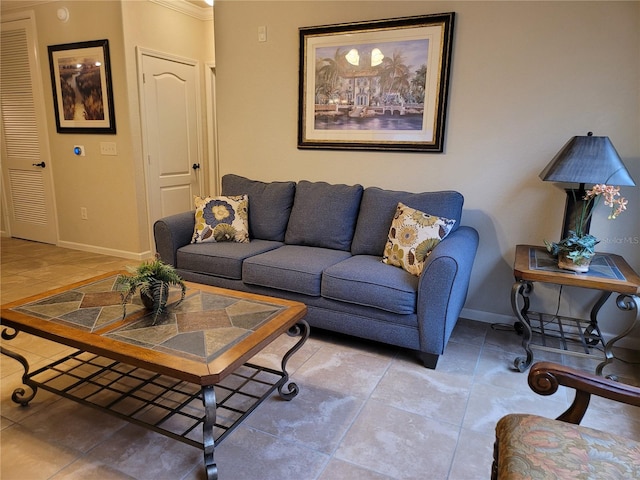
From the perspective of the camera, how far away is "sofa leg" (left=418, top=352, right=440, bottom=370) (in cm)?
229

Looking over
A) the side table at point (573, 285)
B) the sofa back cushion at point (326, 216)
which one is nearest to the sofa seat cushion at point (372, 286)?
the sofa back cushion at point (326, 216)

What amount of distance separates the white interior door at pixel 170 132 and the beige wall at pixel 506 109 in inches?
51.6

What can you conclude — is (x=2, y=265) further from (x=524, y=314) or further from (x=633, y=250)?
(x=633, y=250)

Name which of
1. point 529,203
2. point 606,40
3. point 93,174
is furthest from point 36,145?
point 606,40

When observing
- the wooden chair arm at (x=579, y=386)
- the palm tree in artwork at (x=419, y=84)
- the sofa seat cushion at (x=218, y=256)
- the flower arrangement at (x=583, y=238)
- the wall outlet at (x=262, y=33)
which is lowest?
the sofa seat cushion at (x=218, y=256)

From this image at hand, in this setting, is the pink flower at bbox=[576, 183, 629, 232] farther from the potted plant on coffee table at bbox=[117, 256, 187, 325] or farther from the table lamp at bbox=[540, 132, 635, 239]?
the potted plant on coffee table at bbox=[117, 256, 187, 325]

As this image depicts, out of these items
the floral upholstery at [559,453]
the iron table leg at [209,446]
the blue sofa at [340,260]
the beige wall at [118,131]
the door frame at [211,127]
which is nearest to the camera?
the floral upholstery at [559,453]

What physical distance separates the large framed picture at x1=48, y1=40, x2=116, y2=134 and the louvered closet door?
12.2 inches

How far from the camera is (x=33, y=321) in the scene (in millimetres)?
1727

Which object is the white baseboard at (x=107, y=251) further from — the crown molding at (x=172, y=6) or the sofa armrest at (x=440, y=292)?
the sofa armrest at (x=440, y=292)

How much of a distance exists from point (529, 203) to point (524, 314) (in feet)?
2.37

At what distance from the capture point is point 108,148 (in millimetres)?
4227

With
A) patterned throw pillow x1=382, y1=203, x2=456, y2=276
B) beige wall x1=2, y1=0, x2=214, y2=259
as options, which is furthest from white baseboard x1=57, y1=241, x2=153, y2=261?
patterned throw pillow x1=382, y1=203, x2=456, y2=276

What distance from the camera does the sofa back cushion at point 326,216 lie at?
2.96 metres
